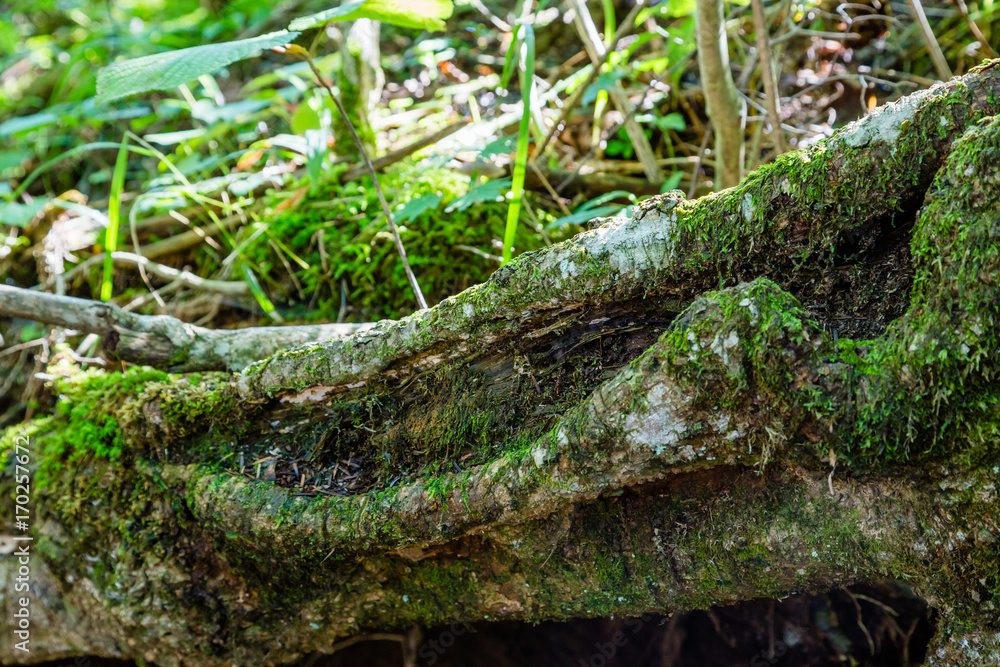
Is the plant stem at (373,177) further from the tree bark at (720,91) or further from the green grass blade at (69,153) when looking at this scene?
the tree bark at (720,91)

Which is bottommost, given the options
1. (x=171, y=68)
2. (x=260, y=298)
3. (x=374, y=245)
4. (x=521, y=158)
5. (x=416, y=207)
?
Result: (x=260, y=298)

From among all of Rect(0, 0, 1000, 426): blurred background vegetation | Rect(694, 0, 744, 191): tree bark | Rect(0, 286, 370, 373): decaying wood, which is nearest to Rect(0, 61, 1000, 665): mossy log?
Rect(0, 286, 370, 373): decaying wood

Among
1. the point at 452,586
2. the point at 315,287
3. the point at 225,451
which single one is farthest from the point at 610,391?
the point at 315,287

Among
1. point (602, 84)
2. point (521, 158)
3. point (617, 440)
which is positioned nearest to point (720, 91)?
point (602, 84)

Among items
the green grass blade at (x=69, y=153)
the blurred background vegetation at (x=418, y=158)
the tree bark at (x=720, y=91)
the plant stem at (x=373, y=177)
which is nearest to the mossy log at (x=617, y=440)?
the plant stem at (x=373, y=177)

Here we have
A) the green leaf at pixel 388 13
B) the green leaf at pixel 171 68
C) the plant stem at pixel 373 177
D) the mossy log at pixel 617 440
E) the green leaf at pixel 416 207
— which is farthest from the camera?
the green leaf at pixel 416 207

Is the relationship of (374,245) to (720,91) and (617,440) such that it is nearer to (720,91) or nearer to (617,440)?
(720,91)

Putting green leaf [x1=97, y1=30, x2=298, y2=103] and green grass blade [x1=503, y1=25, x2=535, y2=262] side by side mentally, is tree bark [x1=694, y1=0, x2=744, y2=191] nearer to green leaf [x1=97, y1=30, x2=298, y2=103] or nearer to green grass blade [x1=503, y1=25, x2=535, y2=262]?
green grass blade [x1=503, y1=25, x2=535, y2=262]
